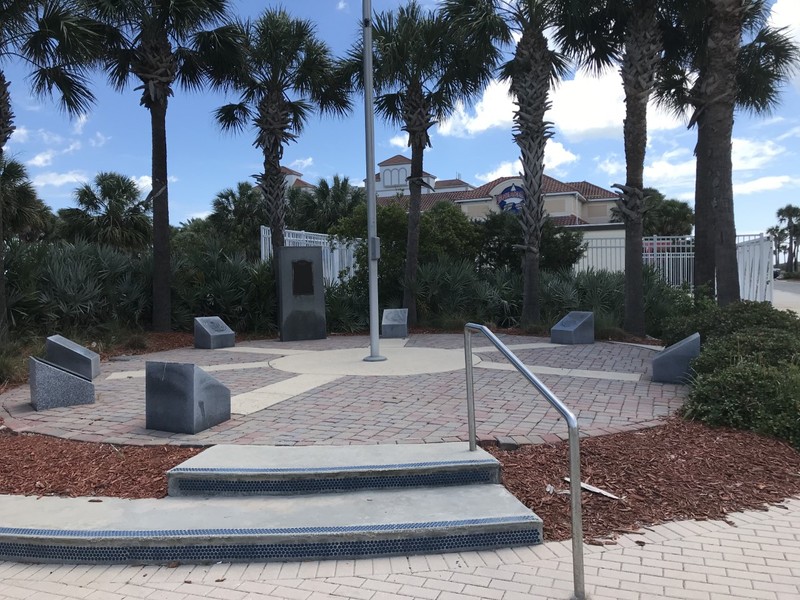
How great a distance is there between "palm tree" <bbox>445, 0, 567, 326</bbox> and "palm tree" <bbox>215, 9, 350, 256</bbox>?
169 inches

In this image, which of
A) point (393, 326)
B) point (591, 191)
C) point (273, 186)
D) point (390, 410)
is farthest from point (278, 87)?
point (591, 191)

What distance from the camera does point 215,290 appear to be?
48.8 feet

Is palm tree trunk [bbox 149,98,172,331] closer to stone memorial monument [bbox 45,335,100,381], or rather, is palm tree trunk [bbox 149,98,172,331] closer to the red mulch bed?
stone memorial monument [bbox 45,335,100,381]

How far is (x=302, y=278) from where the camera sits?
13.2m

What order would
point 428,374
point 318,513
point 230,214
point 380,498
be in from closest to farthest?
point 318,513 → point 380,498 → point 428,374 → point 230,214

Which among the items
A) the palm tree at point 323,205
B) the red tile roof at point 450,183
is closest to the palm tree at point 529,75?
the palm tree at point 323,205

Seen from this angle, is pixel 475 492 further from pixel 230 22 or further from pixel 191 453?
pixel 230 22

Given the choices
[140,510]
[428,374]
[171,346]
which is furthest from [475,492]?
[171,346]

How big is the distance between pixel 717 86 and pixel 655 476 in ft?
30.8

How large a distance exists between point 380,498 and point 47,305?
1054 centimetres

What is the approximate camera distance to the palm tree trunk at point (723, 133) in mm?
11070

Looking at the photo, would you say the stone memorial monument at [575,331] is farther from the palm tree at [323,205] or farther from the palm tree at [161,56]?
the palm tree at [323,205]

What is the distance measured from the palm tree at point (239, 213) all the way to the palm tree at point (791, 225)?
8805cm

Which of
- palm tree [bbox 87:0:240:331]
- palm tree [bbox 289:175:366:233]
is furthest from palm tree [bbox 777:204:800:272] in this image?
palm tree [bbox 87:0:240:331]
